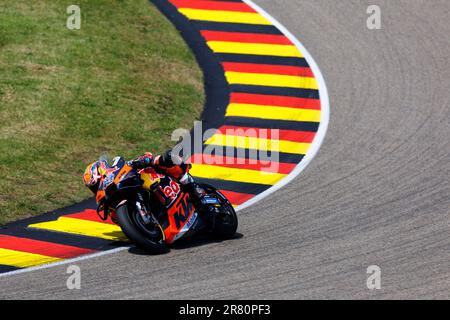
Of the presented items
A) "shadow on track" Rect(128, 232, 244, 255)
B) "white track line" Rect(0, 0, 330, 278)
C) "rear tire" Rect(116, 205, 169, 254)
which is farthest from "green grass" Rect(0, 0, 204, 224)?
"rear tire" Rect(116, 205, 169, 254)

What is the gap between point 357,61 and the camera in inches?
835

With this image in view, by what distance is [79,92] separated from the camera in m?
19.5

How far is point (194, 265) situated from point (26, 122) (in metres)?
6.42

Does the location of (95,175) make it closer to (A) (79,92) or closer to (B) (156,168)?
(B) (156,168)

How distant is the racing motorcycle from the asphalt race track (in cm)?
25

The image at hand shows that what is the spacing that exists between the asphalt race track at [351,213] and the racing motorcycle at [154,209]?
0.25 m

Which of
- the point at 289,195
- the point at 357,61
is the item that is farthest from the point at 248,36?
the point at 289,195

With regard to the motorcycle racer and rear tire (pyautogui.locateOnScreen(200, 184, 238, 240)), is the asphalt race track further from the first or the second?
the motorcycle racer

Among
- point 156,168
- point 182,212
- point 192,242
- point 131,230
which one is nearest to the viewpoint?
point 131,230

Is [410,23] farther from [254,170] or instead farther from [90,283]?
[90,283]

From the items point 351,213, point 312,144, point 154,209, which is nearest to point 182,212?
point 154,209

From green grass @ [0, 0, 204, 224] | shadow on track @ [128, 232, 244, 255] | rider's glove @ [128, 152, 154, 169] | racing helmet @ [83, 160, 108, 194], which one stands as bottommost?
shadow on track @ [128, 232, 244, 255]

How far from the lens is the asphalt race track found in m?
12.4

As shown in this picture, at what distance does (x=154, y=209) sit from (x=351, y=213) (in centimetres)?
318
